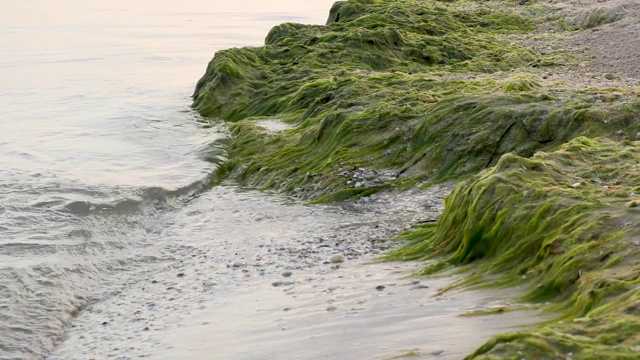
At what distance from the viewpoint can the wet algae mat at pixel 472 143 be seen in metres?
3.45

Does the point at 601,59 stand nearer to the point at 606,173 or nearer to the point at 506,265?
the point at 606,173

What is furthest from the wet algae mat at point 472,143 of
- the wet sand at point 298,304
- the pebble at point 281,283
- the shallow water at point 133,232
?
the pebble at point 281,283

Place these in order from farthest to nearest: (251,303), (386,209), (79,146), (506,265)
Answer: (79,146)
(386,209)
(251,303)
(506,265)

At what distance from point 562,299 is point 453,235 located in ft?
3.86

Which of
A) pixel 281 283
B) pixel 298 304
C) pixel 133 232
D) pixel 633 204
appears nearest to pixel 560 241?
pixel 633 204

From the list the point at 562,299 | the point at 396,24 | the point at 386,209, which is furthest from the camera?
the point at 396,24

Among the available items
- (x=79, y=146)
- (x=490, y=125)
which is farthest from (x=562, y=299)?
(x=79, y=146)

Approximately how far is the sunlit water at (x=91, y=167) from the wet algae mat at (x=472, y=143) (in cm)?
68

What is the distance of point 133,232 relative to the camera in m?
6.11

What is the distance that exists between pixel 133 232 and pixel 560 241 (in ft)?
11.1

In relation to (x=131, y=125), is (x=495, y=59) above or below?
above

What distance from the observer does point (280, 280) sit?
183 inches

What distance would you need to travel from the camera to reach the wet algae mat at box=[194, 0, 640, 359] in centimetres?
345

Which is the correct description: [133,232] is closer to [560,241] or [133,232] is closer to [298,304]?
[298,304]
